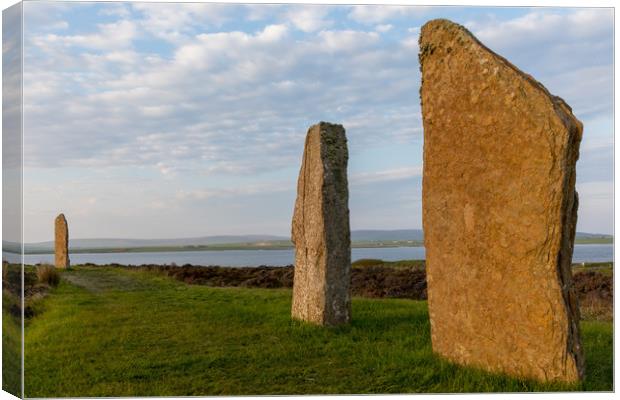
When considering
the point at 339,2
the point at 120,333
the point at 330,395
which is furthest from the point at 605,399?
the point at 120,333

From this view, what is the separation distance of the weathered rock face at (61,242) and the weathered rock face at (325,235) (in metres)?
16.3

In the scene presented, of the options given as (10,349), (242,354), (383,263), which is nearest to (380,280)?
(383,263)

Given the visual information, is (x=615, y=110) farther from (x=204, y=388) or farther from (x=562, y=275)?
(x=204, y=388)

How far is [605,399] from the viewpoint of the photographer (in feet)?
23.8

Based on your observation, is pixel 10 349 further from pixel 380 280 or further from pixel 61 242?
pixel 61 242

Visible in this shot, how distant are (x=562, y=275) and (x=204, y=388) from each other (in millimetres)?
4268

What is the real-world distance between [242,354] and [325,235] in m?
2.59

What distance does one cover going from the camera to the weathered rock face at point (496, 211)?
679 centimetres

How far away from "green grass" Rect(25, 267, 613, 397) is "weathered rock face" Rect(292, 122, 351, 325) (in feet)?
1.19

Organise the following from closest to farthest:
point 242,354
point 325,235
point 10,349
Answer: point 10,349 → point 242,354 → point 325,235

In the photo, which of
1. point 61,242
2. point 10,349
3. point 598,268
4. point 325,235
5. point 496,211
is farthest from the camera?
point 61,242

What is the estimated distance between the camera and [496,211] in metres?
7.23

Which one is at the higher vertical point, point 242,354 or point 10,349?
point 10,349

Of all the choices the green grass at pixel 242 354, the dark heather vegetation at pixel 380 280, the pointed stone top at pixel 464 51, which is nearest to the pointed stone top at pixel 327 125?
the pointed stone top at pixel 464 51
